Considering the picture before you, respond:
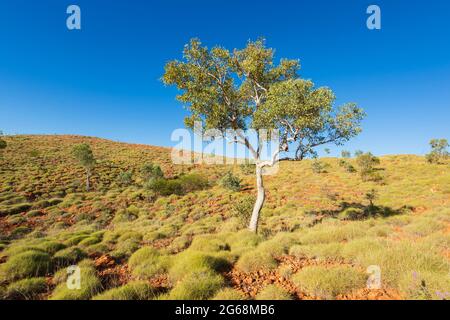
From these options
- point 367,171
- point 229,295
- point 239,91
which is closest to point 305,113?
point 239,91

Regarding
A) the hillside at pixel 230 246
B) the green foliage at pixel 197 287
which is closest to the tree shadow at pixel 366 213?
the hillside at pixel 230 246

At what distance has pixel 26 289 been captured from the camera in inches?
251

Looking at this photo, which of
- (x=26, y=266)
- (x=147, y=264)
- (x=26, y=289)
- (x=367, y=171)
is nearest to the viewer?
(x=26, y=289)

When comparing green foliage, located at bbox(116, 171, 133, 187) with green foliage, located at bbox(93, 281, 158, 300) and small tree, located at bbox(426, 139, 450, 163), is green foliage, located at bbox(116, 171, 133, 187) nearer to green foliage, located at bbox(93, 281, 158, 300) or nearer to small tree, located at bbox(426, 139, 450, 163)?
green foliage, located at bbox(93, 281, 158, 300)

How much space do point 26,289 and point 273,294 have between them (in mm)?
6984

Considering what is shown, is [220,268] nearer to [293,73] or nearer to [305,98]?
[305,98]

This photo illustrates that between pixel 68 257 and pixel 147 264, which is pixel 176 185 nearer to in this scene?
pixel 68 257

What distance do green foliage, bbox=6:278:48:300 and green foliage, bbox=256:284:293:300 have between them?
6309 millimetres

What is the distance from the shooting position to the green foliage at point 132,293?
5262 millimetres

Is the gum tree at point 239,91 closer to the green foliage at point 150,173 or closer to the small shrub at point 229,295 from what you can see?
the small shrub at point 229,295

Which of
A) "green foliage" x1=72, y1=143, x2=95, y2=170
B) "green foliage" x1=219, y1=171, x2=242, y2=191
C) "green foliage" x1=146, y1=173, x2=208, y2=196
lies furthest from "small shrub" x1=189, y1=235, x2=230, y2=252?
"green foliage" x1=72, y1=143, x2=95, y2=170

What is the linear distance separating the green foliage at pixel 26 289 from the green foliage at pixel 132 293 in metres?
2.51

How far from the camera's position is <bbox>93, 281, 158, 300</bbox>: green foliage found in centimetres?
526
